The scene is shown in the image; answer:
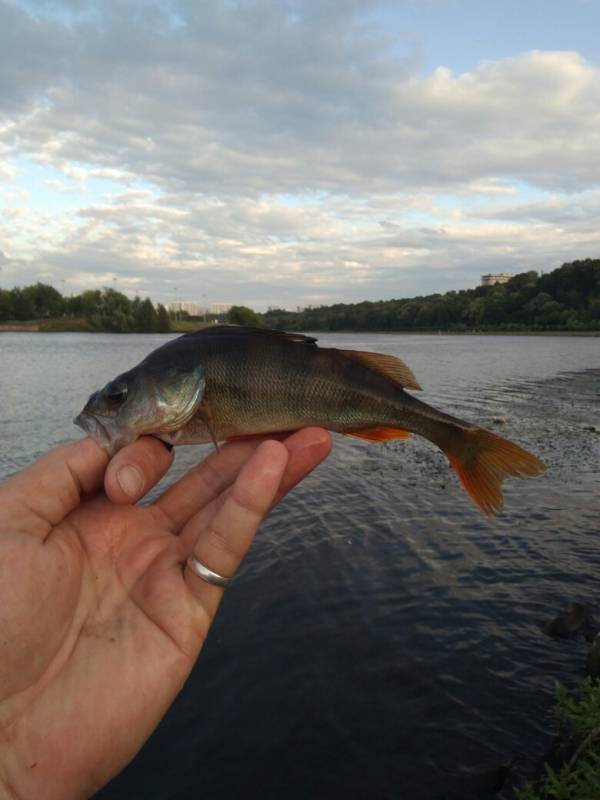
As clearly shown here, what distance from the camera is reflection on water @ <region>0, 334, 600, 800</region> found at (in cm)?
683

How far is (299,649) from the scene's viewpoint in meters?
8.97

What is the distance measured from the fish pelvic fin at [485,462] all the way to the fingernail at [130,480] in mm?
2317

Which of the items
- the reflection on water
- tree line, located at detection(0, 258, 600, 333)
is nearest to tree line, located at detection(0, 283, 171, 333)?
tree line, located at detection(0, 258, 600, 333)

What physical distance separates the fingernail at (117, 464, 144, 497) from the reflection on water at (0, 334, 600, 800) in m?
5.45

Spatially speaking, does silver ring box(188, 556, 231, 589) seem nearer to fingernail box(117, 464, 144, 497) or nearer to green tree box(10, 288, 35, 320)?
fingernail box(117, 464, 144, 497)

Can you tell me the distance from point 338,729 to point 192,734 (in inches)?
77.4

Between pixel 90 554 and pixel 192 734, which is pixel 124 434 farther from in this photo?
pixel 192 734

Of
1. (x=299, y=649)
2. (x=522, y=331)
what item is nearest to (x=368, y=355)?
(x=299, y=649)

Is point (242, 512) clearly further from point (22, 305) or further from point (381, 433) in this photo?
point (22, 305)

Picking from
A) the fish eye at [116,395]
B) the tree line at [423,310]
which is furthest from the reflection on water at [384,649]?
the tree line at [423,310]

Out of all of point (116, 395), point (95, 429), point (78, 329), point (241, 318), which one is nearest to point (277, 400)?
point (116, 395)

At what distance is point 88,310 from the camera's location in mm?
150125

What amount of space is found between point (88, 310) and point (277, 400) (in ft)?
522

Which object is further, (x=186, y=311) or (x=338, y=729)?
(x=186, y=311)
